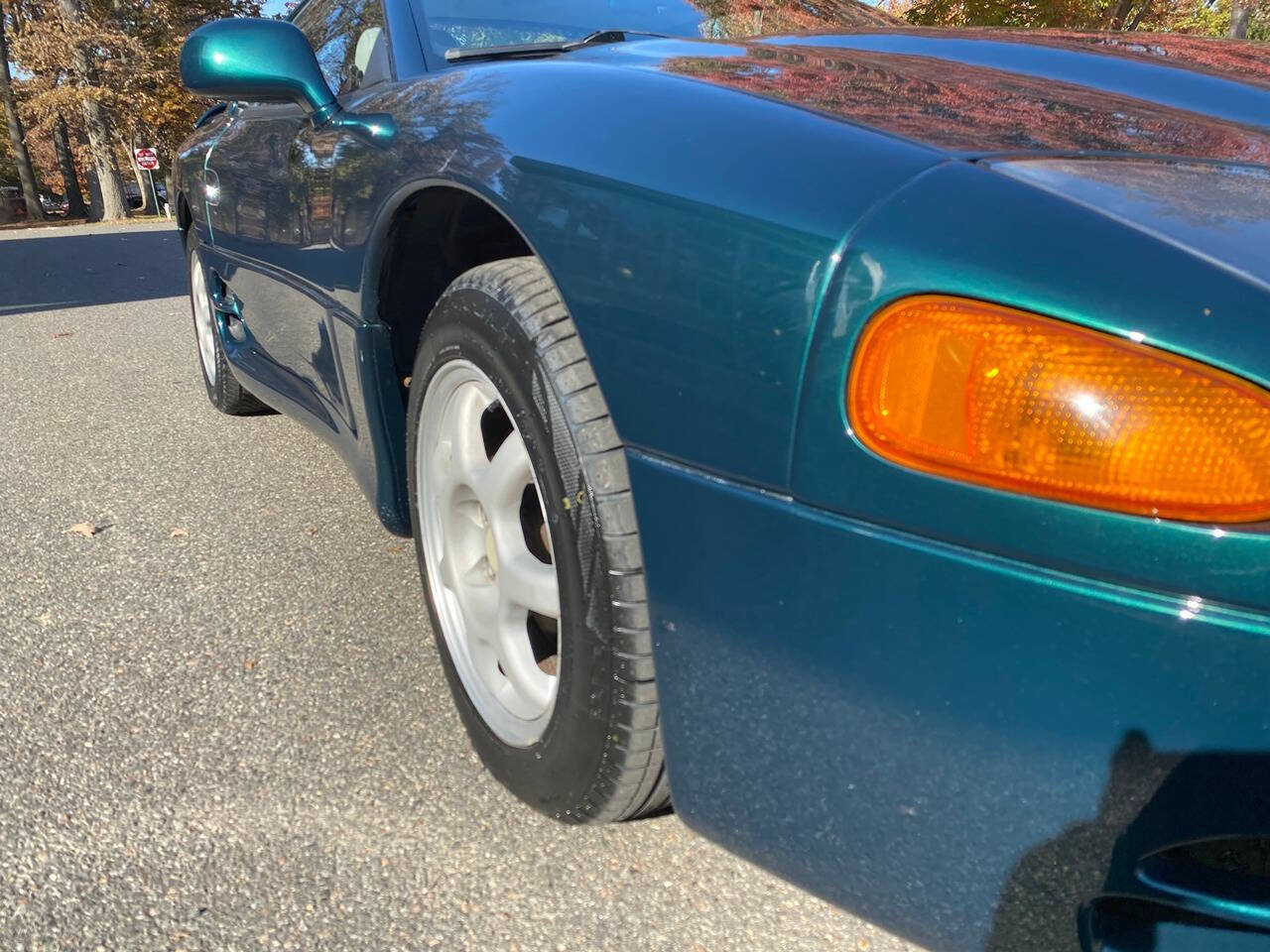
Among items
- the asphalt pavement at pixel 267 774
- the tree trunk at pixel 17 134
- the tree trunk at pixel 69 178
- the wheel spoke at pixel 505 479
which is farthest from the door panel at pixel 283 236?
the tree trunk at pixel 69 178

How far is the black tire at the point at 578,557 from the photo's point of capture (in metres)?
1.24

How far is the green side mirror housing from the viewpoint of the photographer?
1.93 meters

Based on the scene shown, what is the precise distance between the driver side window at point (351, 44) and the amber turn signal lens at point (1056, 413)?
1512mm

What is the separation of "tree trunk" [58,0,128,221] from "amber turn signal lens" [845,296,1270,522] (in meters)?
29.2

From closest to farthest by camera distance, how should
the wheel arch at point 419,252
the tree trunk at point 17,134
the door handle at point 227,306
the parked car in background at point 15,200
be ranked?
the wheel arch at point 419,252, the door handle at point 227,306, the tree trunk at point 17,134, the parked car in background at point 15,200

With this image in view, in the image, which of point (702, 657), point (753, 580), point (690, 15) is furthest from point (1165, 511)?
point (690, 15)

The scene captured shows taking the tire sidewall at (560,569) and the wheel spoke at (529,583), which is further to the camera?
the wheel spoke at (529,583)

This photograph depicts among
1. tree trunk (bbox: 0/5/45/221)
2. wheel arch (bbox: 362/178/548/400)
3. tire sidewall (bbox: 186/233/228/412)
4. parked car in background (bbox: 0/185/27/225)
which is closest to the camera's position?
wheel arch (bbox: 362/178/548/400)

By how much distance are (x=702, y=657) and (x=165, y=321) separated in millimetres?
6251

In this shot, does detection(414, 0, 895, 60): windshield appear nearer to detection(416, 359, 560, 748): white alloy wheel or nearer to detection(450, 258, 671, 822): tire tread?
detection(416, 359, 560, 748): white alloy wheel

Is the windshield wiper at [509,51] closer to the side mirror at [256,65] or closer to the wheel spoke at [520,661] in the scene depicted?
the side mirror at [256,65]

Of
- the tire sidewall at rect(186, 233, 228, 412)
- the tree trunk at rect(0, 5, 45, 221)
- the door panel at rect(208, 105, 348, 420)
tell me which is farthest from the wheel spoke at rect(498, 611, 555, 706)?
the tree trunk at rect(0, 5, 45, 221)

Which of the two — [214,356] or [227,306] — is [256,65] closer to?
[227,306]

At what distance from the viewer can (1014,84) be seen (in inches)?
60.1
